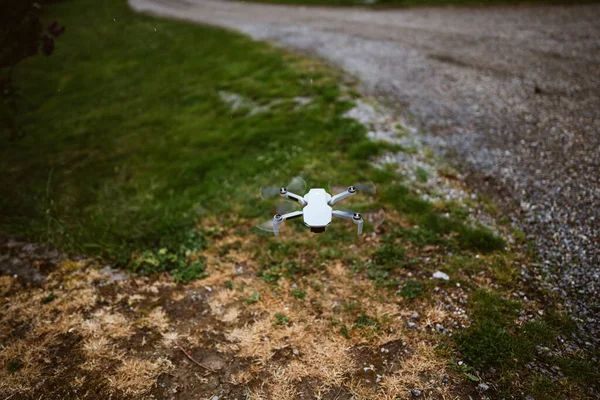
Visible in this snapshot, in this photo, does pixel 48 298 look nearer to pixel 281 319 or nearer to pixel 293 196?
pixel 281 319

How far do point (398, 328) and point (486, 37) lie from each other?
12991 millimetres

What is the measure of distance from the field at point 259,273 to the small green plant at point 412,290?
0.09 feet

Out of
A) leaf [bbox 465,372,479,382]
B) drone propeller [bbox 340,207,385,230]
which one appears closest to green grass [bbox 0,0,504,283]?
drone propeller [bbox 340,207,385,230]

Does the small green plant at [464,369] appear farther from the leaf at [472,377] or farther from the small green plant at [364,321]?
the small green plant at [364,321]

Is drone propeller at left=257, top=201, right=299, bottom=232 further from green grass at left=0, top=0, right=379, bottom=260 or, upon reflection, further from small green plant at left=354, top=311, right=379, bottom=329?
green grass at left=0, top=0, right=379, bottom=260

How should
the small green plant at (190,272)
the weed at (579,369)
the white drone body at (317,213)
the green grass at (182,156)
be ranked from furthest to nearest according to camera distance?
the green grass at (182,156) → the small green plant at (190,272) → the weed at (579,369) → the white drone body at (317,213)

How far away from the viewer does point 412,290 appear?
19.0 feet

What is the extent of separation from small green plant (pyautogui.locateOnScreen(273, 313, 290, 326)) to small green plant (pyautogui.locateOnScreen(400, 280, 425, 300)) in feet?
6.13

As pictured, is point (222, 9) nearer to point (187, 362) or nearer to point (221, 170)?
point (221, 170)

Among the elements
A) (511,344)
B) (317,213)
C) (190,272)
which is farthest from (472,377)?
(190,272)

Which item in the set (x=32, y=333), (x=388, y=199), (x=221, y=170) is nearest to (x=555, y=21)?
(x=388, y=199)

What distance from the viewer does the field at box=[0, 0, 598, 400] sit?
4812mm

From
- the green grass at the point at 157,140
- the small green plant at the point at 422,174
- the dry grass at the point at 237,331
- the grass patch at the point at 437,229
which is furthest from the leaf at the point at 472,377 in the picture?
the green grass at the point at 157,140

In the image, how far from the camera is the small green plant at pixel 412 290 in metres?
5.71
